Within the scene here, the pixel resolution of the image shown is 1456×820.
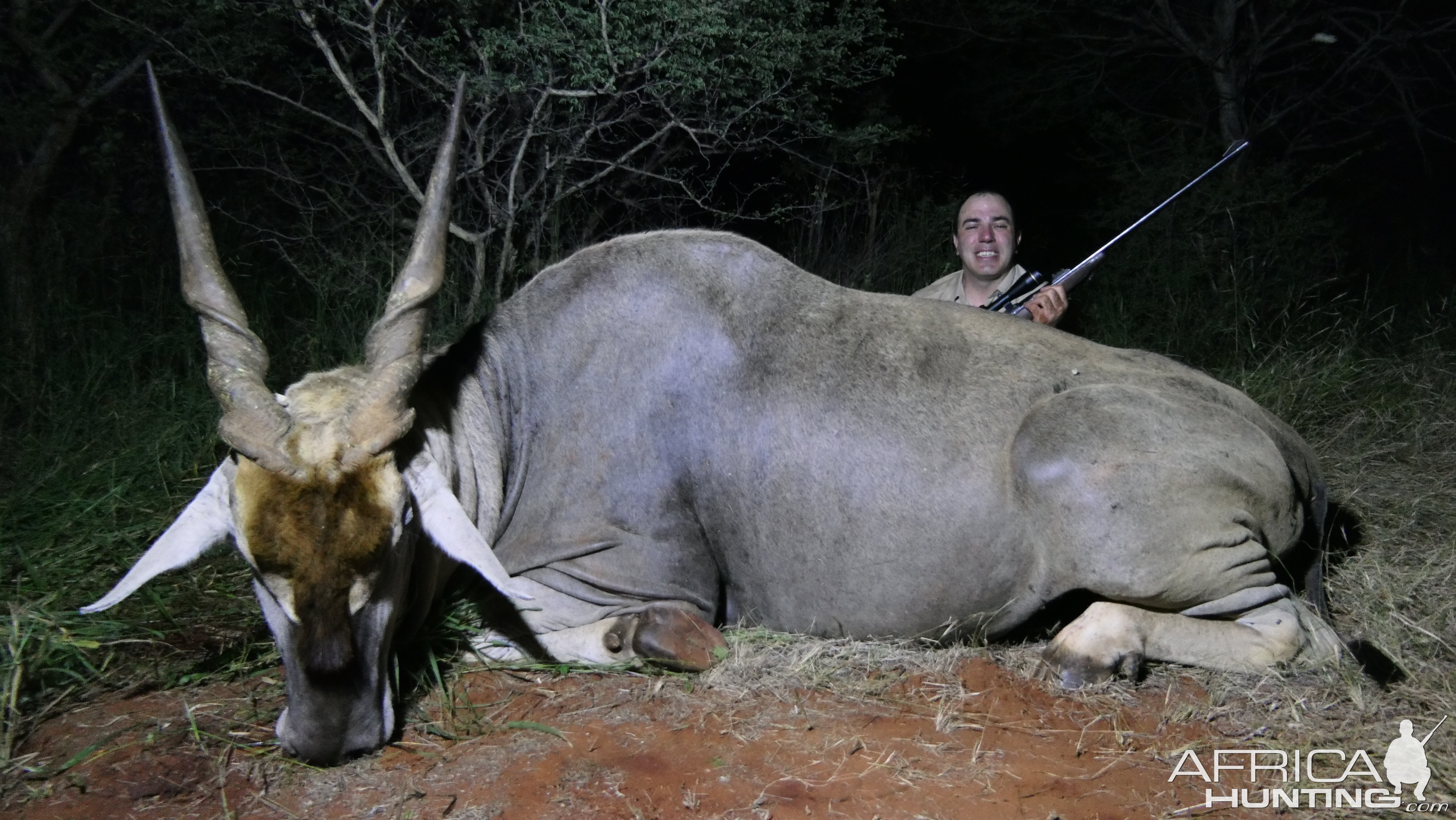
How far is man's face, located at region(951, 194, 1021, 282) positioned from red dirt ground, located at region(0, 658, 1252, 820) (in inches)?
125

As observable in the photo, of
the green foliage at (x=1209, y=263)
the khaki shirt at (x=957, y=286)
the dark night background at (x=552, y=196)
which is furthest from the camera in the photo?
the green foliage at (x=1209, y=263)

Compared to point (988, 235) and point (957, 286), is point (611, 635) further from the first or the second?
point (957, 286)

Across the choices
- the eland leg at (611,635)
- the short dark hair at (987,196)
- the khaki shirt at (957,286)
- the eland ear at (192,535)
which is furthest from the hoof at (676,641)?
the short dark hair at (987,196)

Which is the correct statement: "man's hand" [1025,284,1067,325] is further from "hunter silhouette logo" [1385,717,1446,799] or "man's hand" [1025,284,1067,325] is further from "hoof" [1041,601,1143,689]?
"hunter silhouette logo" [1385,717,1446,799]

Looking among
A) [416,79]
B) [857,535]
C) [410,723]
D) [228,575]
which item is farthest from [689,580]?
[416,79]

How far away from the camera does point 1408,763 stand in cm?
319

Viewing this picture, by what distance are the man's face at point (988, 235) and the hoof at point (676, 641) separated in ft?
10.9

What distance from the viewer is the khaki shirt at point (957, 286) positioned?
6480 millimetres

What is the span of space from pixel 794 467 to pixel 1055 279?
2.95 metres

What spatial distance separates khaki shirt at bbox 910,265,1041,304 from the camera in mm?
6480

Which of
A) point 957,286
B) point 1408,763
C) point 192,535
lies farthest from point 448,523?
point 957,286

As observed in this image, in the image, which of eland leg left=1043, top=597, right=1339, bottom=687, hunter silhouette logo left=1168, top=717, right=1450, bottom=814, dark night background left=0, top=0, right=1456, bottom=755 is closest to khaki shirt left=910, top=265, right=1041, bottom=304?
dark night background left=0, top=0, right=1456, bottom=755

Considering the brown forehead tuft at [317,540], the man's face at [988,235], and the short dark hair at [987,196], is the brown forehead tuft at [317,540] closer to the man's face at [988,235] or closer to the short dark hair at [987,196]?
the man's face at [988,235]

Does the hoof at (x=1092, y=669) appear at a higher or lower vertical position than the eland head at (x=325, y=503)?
lower
